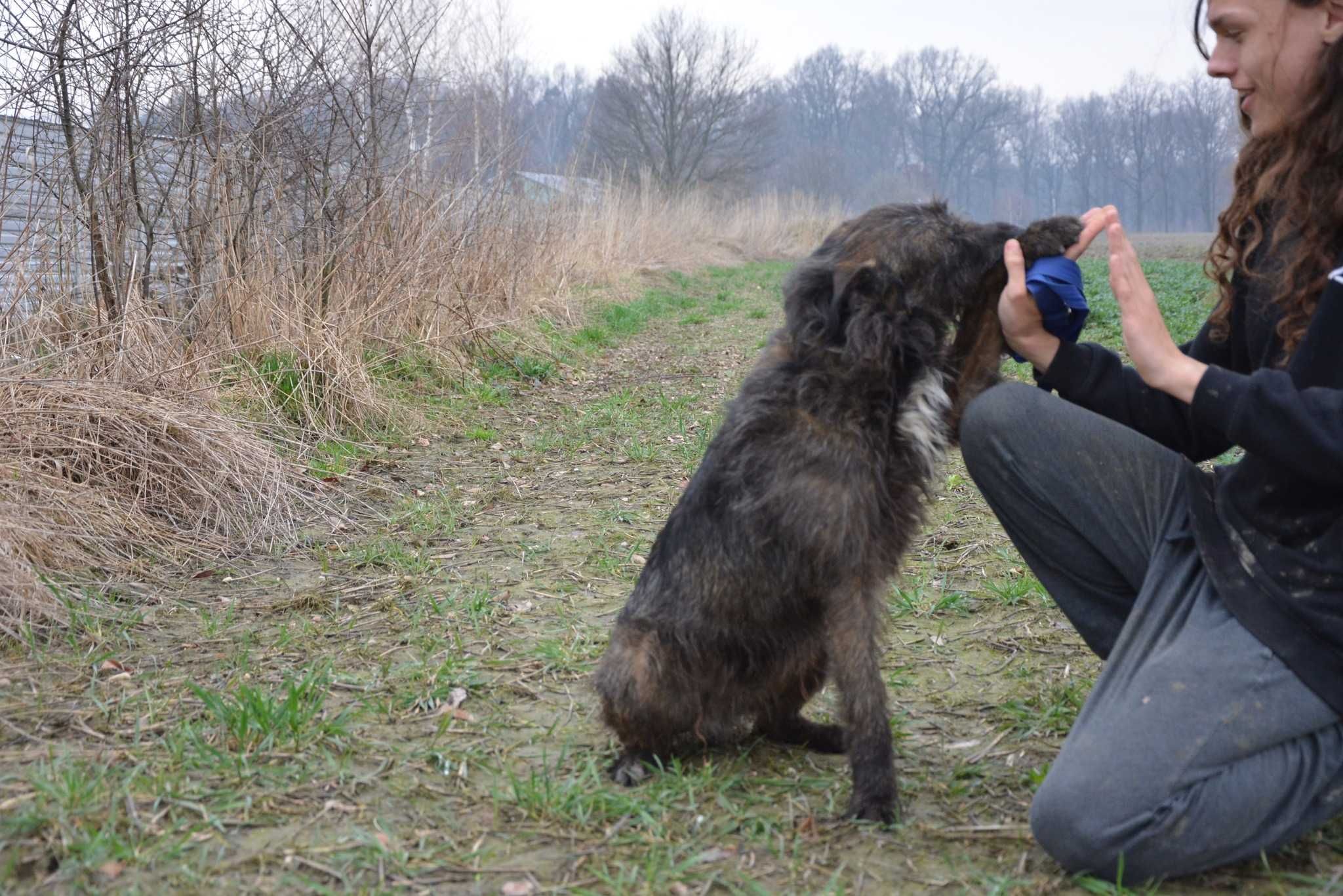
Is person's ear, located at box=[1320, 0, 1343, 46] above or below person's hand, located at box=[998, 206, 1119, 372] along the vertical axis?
above

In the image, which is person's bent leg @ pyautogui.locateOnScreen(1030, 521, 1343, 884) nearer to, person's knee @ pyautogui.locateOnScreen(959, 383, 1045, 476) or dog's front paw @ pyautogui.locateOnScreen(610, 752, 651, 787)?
person's knee @ pyautogui.locateOnScreen(959, 383, 1045, 476)

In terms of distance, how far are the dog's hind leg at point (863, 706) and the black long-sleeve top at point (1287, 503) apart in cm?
83

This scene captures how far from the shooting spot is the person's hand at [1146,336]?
2408mm

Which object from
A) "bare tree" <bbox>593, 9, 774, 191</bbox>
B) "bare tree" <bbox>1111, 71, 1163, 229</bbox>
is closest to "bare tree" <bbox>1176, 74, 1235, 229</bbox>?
"bare tree" <bbox>1111, 71, 1163, 229</bbox>

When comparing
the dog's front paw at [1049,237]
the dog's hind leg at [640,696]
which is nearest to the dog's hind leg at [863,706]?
the dog's hind leg at [640,696]

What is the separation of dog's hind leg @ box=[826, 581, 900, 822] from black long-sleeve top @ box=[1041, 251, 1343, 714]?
827 mm

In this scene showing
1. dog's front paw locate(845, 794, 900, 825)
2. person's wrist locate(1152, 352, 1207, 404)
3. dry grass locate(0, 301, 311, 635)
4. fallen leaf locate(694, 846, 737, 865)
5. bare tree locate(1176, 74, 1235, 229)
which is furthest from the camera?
bare tree locate(1176, 74, 1235, 229)

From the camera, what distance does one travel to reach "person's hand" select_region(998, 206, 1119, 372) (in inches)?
111

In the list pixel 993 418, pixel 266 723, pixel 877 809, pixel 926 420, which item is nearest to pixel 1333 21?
pixel 993 418

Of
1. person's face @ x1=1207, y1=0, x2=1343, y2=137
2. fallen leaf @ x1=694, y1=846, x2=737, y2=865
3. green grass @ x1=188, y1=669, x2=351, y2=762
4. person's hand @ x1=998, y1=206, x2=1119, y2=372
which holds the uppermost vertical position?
person's face @ x1=1207, y1=0, x2=1343, y2=137

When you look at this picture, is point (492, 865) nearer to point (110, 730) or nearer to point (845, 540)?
point (845, 540)

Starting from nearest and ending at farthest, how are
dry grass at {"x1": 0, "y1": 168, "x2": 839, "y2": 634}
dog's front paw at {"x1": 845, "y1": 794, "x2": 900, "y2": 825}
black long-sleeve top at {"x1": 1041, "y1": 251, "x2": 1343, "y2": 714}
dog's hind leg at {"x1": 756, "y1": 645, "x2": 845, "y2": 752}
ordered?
black long-sleeve top at {"x1": 1041, "y1": 251, "x2": 1343, "y2": 714}, dog's front paw at {"x1": 845, "y1": 794, "x2": 900, "y2": 825}, dog's hind leg at {"x1": 756, "y1": 645, "x2": 845, "y2": 752}, dry grass at {"x1": 0, "y1": 168, "x2": 839, "y2": 634}

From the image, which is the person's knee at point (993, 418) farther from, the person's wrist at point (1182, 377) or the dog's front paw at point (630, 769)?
the dog's front paw at point (630, 769)

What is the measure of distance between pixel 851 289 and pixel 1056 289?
0.55 meters
